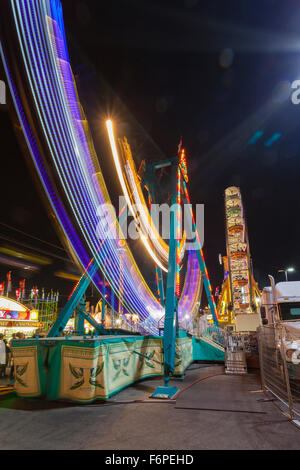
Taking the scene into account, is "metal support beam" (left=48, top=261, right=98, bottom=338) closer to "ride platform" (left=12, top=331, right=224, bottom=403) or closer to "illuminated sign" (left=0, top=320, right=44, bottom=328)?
"ride platform" (left=12, top=331, right=224, bottom=403)

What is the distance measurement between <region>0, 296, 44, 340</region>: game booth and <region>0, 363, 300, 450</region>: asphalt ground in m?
16.3

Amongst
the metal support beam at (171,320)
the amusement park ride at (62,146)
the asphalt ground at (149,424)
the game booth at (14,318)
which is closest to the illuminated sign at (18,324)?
the game booth at (14,318)

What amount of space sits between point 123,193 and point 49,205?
557 cm

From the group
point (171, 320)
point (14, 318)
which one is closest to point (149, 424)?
point (171, 320)

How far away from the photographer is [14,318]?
22.6 meters

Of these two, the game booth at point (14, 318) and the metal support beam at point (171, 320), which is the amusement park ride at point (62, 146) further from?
the game booth at point (14, 318)

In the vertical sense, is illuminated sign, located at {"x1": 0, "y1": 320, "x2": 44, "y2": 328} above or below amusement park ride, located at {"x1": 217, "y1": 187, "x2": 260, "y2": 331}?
below

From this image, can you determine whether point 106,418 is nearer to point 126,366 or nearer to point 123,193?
point 126,366

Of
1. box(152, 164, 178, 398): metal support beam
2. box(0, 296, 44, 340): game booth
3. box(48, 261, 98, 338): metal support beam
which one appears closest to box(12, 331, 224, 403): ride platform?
box(152, 164, 178, 398): metal support beam

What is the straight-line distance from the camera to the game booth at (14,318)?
2144 centimetres

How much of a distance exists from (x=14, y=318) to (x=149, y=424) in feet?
69.5

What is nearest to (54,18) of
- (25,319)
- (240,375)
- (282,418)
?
(282,418)

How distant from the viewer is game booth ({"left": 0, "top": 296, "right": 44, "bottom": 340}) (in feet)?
70.3

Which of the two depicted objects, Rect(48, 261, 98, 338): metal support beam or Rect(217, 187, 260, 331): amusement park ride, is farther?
Rect(217, 187, 260, 331): amusement park ride
